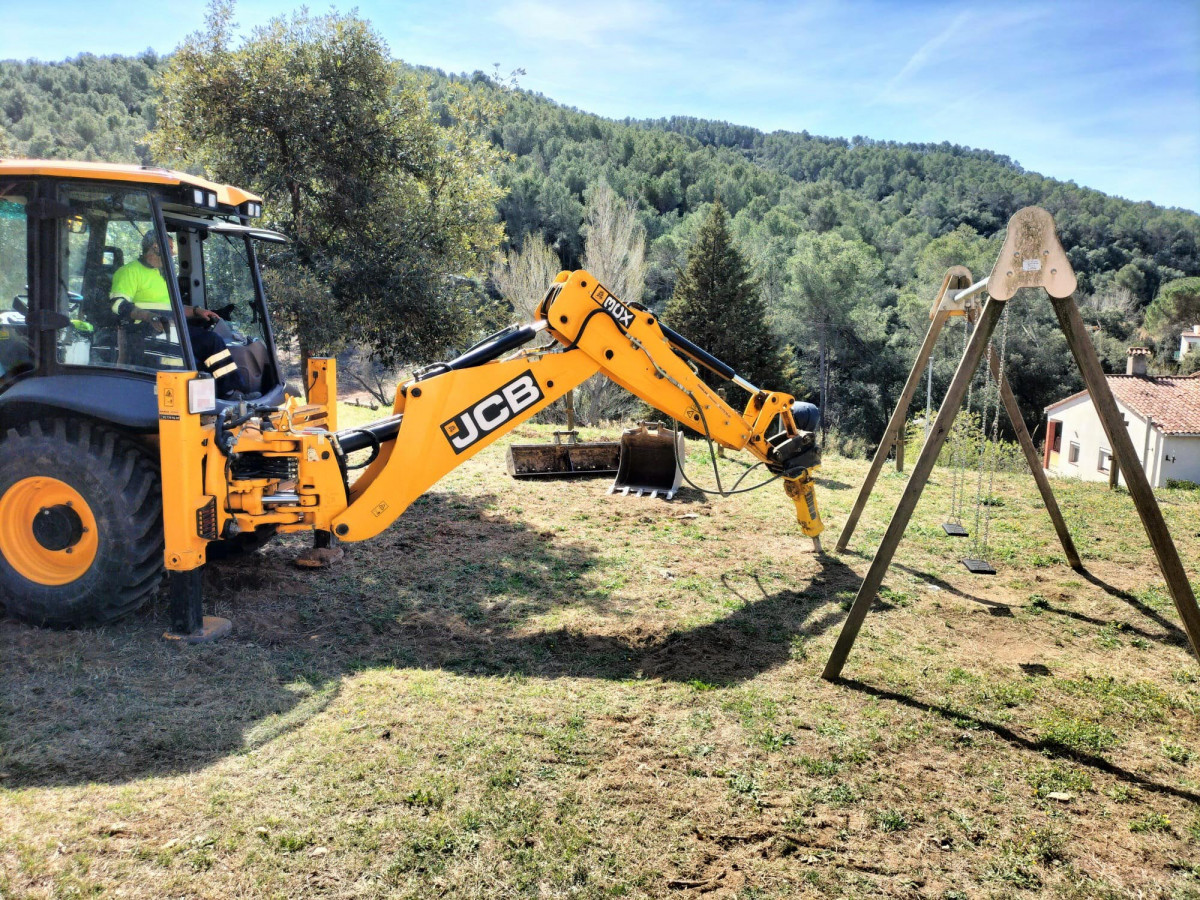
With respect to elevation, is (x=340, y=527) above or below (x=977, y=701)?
above

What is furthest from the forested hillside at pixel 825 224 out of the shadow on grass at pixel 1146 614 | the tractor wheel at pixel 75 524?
the shadow on grass at pixel 1146 614

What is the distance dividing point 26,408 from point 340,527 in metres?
2.15

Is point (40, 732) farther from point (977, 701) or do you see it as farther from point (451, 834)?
point (977, 701)

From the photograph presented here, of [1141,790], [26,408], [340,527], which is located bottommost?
[1141,790]

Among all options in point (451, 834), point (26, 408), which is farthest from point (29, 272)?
point (451, 834)

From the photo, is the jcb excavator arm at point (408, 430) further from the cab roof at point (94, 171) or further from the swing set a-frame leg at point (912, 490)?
the swing set a-frame leg at point (912, 490)

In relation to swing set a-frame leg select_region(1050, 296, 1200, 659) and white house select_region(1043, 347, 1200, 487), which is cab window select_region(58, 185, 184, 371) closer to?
swing set a-frame leg select_region(1050, 296, 1200, 659)

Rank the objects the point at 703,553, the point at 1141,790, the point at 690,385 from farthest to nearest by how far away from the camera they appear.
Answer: the point at 703,553 < the point at 690,385 < the point at 1141,790

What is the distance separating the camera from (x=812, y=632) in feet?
20.0

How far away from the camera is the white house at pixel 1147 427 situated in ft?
85.7


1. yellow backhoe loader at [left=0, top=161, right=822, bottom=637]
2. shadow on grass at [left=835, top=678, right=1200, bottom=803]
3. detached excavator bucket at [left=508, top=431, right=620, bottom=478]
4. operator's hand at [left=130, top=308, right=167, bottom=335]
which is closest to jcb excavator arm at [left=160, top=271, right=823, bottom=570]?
yellow backhoe loader at [left=0, top=161, right=822, bottom=637]

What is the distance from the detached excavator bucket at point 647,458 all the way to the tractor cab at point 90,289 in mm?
6029

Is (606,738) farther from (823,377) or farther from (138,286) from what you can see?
(823,377)

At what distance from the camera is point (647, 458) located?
10.6 meters
